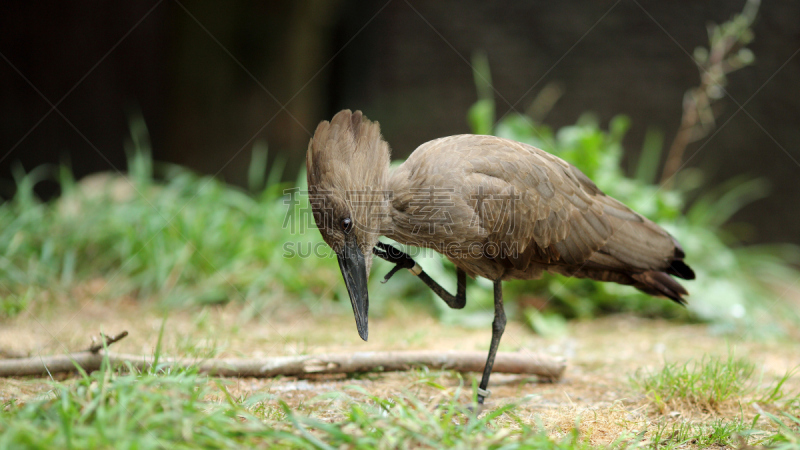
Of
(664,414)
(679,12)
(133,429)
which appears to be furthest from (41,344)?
(679,12)

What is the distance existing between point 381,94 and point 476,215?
17.5 ft

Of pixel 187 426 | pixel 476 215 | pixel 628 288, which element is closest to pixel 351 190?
pixel 476 215

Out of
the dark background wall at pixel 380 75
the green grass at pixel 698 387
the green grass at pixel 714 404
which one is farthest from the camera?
the dark background wall at pixel 380 75

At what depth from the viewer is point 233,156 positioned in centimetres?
741

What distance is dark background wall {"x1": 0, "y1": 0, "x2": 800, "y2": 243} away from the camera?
6730 millimetres

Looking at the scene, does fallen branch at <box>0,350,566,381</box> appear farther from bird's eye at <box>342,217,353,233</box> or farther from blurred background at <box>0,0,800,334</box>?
blurred background at <box>0,0,800,334</box>

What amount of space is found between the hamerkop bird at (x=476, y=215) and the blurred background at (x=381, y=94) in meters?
2.08

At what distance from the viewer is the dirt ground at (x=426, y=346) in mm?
2832

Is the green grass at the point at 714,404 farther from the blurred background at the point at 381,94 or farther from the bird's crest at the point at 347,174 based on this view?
the blurred background at the point at 381,94

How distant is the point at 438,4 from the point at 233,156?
10.9ft

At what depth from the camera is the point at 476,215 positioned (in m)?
2.98

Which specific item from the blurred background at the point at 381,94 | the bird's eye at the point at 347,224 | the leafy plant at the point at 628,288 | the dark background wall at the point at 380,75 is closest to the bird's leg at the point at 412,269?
the bird's eye at the point at 347,224

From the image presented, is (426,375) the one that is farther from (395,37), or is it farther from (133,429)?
(395,37)

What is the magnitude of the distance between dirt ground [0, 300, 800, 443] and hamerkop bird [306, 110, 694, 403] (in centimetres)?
44
